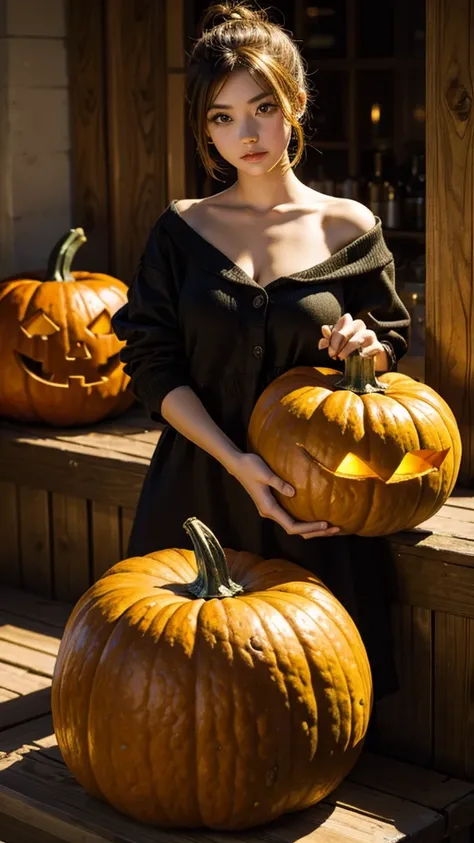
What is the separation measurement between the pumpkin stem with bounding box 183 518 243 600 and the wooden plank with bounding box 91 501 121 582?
4.01 ft

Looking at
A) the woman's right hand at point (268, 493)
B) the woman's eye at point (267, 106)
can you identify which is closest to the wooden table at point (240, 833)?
the woman's right hand at point (268, 493)

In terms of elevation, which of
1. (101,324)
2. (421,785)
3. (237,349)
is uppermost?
(237,349)

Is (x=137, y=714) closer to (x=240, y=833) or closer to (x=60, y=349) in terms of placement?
(x=240, y=833)

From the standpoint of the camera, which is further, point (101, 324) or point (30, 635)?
point (101, 324)

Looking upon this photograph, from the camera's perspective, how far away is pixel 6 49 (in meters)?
4.70

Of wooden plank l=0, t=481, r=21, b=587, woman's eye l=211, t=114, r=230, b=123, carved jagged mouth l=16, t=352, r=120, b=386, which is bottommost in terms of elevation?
wooden plank l=0, t=481, r=21, b=587

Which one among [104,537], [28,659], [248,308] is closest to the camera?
[248,308]

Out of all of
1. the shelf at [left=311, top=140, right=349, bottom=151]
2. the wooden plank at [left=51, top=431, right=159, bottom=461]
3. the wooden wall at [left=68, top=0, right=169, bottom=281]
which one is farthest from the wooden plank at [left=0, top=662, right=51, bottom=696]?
the shelf at [left=311, top=140, right=349, bottom=151]

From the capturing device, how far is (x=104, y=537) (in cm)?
406

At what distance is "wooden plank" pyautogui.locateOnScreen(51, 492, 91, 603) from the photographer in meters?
4.14

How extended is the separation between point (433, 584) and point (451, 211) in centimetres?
99

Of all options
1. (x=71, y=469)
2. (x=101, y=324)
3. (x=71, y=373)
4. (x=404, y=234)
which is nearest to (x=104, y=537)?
(x=71, y=469)

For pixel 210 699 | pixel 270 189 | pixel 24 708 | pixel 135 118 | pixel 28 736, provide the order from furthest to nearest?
pixel 135 118
pixel 24 708
pixel 28 736
pixel 270 189
pixel 210 699

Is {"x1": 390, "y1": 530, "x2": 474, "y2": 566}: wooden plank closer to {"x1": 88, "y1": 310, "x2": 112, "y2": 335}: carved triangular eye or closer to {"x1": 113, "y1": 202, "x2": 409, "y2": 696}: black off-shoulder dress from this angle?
{"x1": 113, "y1": 202, "x2": 409, "y2": 696}: black off-shoulder dress
